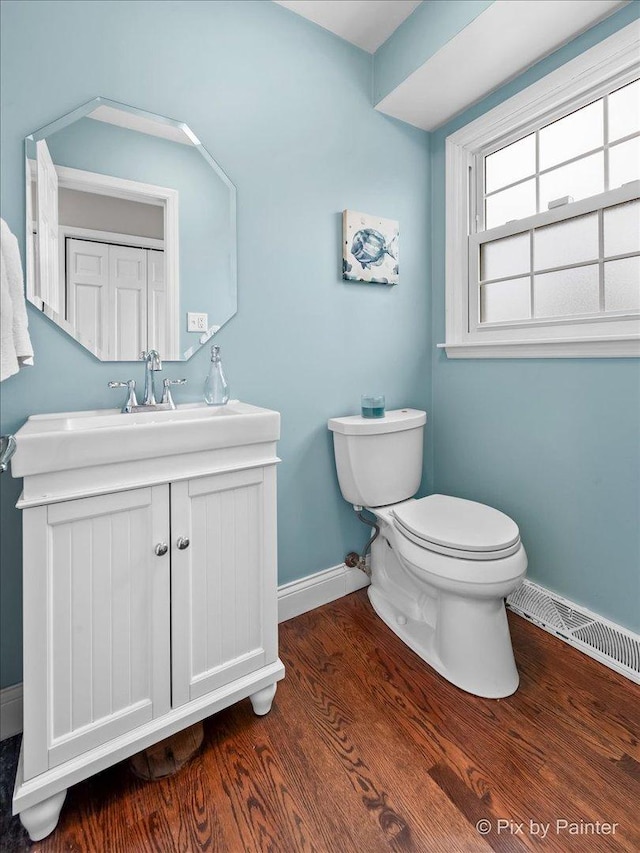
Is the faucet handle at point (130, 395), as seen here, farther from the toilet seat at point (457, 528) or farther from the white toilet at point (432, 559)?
the toilet seat at point (457, 528)

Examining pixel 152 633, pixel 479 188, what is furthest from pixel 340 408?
pixel 479 188

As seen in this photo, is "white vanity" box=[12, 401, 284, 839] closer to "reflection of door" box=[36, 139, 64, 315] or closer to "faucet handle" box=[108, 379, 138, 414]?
"faucet handle" box=[108, 379, 138, 414]

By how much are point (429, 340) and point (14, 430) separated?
5.82ft

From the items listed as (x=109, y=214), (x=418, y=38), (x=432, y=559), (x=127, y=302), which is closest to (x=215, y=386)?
(x=127, y=302)

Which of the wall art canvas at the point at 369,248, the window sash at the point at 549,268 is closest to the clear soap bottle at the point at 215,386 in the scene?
the wall art canvas at the point at 369,248

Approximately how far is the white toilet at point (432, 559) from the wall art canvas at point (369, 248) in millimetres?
627

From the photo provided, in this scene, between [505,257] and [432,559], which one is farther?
[505,257]

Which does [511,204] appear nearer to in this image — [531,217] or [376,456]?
[531,217]

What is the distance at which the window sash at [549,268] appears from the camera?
4.78 feet

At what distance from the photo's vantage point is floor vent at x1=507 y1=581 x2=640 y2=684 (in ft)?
4.61

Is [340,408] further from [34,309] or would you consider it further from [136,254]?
[34,309]

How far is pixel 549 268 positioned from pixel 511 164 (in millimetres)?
541

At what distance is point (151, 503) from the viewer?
103 centimetres

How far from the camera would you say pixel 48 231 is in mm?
1209
